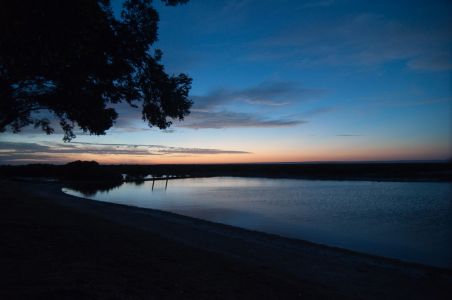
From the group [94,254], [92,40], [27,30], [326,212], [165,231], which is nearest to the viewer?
[27,30]

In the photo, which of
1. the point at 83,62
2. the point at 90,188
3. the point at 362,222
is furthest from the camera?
the point at 90,188

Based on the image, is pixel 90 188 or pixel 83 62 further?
pixel 90 188

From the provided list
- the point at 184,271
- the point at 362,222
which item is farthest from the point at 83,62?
the point at 362,222

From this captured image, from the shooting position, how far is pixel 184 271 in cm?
846

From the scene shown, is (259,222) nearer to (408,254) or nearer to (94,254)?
(408,254)

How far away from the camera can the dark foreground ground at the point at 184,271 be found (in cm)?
627

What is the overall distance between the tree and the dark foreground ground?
3.65m

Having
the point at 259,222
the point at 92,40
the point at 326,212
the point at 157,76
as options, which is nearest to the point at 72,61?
the point at 92,40

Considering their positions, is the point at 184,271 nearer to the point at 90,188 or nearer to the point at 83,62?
the point at 83,62

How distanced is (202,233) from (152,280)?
10099 mm

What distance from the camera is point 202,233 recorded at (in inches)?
676

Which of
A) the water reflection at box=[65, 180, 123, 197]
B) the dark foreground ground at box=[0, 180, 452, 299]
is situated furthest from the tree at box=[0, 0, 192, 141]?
the water reflection at box=[65, 180, 123, 197]

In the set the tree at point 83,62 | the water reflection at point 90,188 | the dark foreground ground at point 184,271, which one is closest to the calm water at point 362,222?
the dark foreground ground at point 184,271

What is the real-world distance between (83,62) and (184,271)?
567 centimetres
